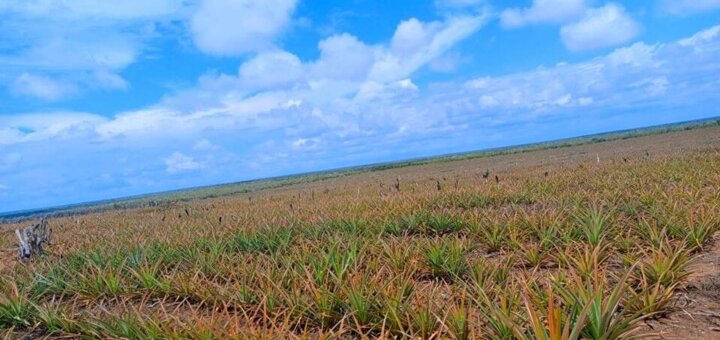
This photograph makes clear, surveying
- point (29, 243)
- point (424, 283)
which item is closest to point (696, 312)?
point (424, 283)

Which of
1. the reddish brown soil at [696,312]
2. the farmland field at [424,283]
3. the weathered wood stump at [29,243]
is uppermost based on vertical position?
the weathered wood stump at [29,243]

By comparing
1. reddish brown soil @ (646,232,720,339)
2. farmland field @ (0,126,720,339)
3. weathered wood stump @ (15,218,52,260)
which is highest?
weathered wood stump @ (15,218,52,260)

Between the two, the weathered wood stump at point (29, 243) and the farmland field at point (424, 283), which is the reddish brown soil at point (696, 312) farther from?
the weathered wood stump at point (29, 243)

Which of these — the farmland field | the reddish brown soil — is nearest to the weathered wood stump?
the farmland field

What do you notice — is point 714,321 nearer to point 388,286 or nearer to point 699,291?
point 699,291

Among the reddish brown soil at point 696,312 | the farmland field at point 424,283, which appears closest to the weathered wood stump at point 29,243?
the farmland field at point 424,283

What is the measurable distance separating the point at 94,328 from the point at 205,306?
40.6 inches

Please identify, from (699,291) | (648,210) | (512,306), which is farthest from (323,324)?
(648,210)

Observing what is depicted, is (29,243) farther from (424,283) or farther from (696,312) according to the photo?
(696,312)

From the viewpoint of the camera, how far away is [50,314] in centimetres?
436

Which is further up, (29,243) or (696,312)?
(29,243)

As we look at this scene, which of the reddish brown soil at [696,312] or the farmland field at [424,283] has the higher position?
the farmland field at [424,283]

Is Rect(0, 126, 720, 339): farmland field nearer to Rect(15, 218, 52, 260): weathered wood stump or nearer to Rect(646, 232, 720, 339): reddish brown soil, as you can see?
Rect(646, 232, 720, 339): reddish brown soil

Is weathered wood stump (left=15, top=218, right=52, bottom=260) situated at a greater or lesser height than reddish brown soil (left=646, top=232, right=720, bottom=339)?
greater
